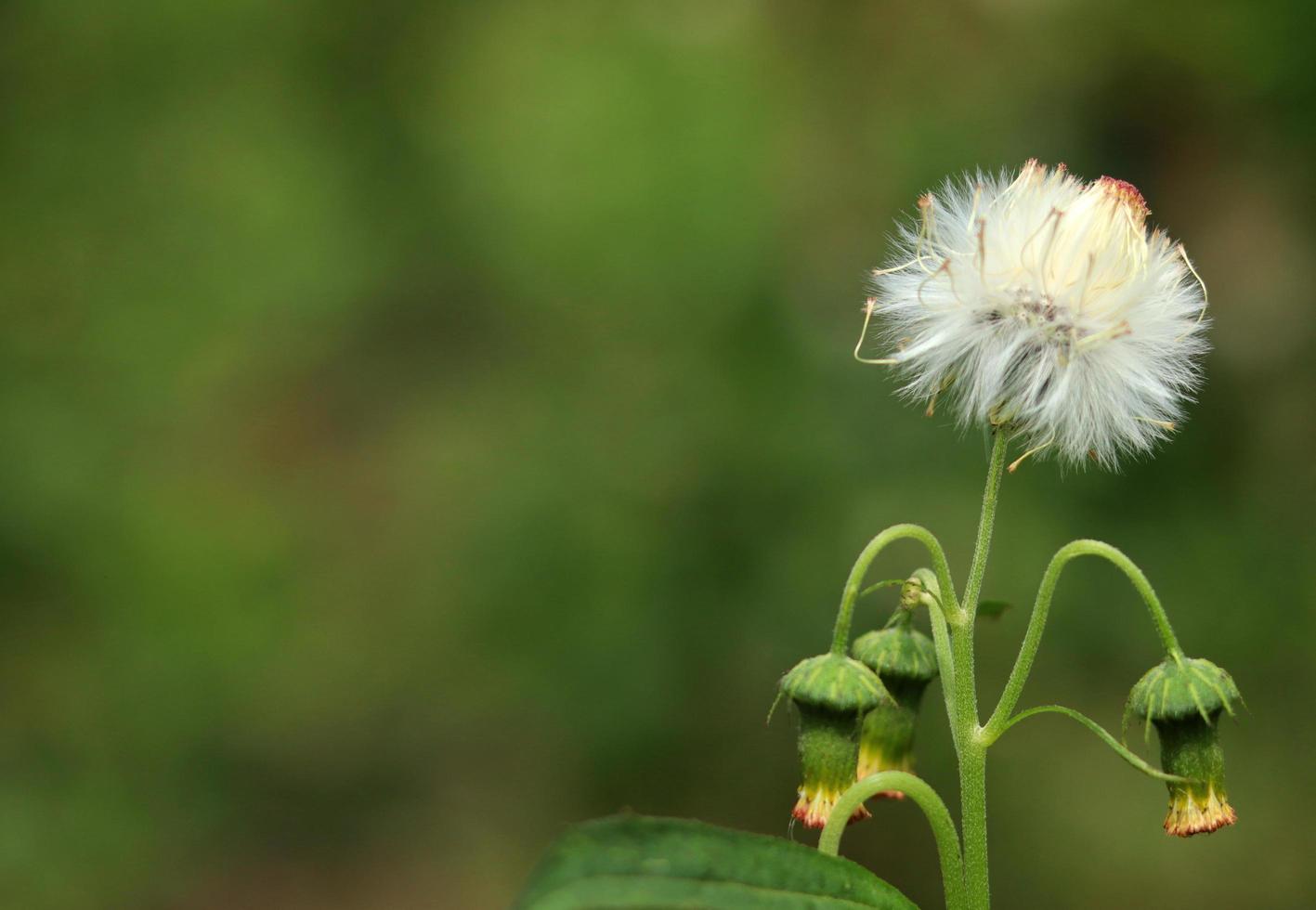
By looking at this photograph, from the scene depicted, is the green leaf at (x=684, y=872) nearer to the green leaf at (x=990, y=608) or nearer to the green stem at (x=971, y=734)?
the green stem at (x=971, y=734)

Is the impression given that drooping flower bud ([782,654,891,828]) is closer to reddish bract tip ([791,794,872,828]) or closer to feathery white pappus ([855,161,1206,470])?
reddish bract tip ([791,794,872,828])

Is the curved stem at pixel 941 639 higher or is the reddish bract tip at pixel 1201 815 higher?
the curved stem at pixel 941 639

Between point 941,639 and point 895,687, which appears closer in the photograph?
point 941,639

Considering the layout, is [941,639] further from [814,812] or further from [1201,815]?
[1201,815]

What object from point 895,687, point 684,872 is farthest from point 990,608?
point 684,872

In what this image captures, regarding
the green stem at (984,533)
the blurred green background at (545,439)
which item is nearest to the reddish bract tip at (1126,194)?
the green stem at (984,533)

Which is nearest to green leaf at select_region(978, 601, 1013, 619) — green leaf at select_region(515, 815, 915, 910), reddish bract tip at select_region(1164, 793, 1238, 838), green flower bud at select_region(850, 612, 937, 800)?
green flower bud at select_region(850, 612, 937, 800)

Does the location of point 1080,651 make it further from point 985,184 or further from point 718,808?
point 985,184
